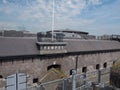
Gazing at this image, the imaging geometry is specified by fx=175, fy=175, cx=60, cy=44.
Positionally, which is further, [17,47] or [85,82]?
[17,47]

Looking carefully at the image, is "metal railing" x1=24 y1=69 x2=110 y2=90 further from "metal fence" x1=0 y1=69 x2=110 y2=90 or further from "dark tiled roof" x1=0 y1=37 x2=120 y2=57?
"dark tiled roof" x1=0 y1=37 x2=120 y2=57

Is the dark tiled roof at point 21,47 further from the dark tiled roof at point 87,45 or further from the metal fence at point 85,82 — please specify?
the metal fence at point 85,82

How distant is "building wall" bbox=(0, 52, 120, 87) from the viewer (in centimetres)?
1348

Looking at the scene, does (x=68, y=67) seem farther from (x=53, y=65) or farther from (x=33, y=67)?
(x=33, y=67)

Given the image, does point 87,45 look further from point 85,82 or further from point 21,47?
point 85,82

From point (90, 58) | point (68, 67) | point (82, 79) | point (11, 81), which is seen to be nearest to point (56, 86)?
point (82, 79)

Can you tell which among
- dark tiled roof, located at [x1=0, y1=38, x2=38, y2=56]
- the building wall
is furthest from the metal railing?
dark tiled roof, located at [x1=0, y1=38, x2=38, y2=56]

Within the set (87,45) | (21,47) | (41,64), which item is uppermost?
(21,47)

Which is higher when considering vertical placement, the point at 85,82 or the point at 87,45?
the point at 87,45

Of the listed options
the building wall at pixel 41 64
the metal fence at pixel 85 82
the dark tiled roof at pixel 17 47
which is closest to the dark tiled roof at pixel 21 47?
the dark tiled roof at pixel 17 47

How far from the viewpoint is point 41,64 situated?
51.8 ft

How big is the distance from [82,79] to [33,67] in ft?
19.5

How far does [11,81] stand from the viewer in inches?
275

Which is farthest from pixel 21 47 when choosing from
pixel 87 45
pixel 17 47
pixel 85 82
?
pixel 87 45
